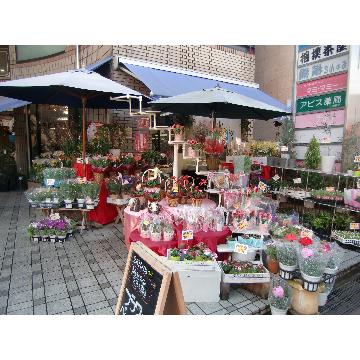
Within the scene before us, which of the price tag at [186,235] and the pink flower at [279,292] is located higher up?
the price tag at [186,235]

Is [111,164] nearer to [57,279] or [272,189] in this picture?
[57,279]

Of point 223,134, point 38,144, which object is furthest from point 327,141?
point 38,144

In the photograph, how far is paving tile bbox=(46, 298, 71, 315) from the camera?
3.56 meters

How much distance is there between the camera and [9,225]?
700cm

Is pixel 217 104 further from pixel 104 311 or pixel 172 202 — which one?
pixel 104 311

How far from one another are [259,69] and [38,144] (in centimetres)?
1129

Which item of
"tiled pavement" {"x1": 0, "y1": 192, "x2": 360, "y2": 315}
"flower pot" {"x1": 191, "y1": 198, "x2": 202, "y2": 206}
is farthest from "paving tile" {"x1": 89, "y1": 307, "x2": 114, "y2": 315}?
"flower pot" {"x1": 191, "y1": 198, "x2": 202, "y2": 206}

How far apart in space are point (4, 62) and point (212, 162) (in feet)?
39.9

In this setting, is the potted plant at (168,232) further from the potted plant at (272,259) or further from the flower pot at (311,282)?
the flower pot at (311,282)

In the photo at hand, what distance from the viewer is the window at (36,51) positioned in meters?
11.4

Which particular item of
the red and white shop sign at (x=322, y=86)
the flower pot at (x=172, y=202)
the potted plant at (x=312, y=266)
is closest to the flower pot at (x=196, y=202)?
the flower pot at (x=172, y=202)

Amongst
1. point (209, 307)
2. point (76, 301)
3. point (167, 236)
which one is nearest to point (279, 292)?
point (209, 307)

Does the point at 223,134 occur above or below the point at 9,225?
above

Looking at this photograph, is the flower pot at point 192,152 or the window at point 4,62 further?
the window at point 4,62
